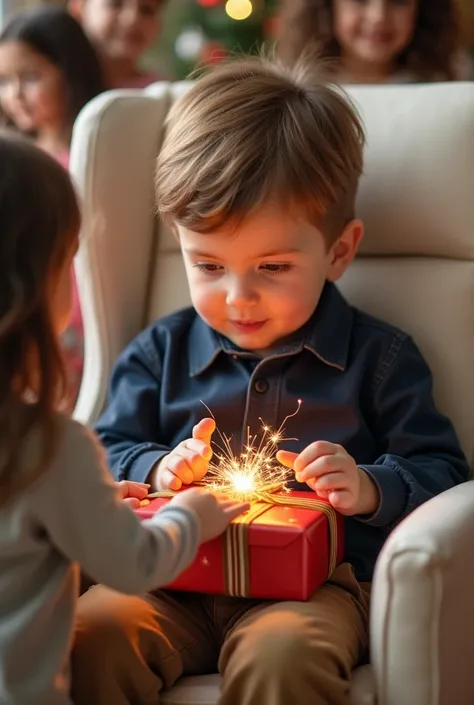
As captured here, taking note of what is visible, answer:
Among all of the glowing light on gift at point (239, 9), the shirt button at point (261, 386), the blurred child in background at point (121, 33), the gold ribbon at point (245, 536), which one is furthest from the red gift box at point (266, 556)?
the glowing light on gift at point (239, 9)

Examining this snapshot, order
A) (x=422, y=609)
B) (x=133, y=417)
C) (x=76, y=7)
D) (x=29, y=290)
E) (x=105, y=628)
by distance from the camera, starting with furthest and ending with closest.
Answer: (x=76, y=7), (x=133, y=417), (x=105, y=628), (x=422, y=609), (x=29, y=290)

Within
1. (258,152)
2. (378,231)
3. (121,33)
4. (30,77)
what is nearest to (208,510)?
A: (258,152)

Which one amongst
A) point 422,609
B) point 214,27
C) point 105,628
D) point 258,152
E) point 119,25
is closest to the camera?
point 422,609

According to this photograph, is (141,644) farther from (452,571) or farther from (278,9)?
(278,9)

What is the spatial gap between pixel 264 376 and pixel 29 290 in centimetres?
51

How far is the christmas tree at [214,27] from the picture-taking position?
8.98ft

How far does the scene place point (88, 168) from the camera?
1.53 m

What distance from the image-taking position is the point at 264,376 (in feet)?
4.43

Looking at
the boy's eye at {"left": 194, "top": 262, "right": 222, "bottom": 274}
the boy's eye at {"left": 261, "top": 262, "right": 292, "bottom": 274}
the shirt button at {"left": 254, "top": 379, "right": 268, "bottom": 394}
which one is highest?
the boy's eye at {"left": 261, "top": 262, "right": 292, "bottom": 274}

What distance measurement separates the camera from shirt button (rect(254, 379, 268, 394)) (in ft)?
4.41

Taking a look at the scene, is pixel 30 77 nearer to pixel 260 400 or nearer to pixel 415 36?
pixel 415 36

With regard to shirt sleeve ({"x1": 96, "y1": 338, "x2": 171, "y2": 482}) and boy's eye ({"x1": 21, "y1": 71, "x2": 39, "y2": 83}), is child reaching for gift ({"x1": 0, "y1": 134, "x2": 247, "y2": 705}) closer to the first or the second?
shirt sleeve ({"x1": 96, "y1": 338, "x2": 171, "y2": 482})

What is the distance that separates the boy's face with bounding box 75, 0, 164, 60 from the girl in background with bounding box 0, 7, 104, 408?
0.89ft

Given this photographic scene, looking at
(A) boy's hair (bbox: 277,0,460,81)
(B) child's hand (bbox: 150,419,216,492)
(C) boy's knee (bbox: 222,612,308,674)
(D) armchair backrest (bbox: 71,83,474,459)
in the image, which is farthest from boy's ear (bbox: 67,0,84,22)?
(C) boy's knee (bbox: 222,612,308,674)
